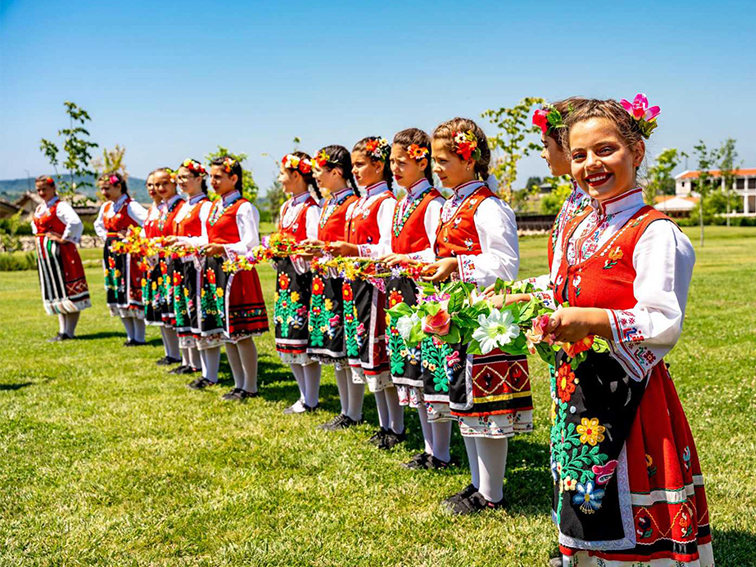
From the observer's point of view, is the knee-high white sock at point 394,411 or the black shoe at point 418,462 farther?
the knee-high white sock at point 394,411

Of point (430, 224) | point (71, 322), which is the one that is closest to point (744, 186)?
point (71, 322)

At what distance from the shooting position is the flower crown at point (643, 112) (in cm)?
248

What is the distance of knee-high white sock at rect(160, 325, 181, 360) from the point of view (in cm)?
881

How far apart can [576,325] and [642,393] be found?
411 millimetres

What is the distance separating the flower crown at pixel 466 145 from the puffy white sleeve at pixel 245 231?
2854mm

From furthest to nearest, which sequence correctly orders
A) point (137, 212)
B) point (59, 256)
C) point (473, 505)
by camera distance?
point (59, 256)
point (137, 212)
point (473, 505)

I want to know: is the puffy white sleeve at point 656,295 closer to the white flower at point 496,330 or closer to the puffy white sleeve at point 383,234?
the white flower at point 496,330

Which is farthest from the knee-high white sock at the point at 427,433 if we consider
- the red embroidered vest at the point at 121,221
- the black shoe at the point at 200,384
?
the red embroidered vest at the point at 121,221

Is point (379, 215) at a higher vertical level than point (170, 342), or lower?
higher

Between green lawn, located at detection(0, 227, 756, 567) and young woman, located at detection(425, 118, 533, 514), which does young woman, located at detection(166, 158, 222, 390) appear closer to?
green lawn, located at detection(0, 227, 756, 567)

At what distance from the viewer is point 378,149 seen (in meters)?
5.28

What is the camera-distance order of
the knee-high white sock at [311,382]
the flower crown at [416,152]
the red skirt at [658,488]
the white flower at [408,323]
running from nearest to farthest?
the red skirt at [658,488] → the white flower at [408,323] → the flower crown at [416,152] → the knee-high white sock at [311,382]

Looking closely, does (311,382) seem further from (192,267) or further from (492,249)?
(492,249)

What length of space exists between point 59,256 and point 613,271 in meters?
9.96
